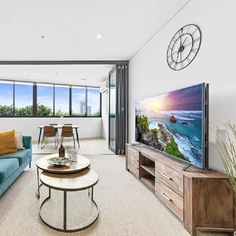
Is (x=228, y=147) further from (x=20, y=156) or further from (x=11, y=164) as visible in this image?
(x=20, y=156)

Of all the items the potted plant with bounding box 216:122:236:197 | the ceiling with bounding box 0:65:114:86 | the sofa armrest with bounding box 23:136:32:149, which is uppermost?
the ceiling with bounding box 0:65:114:86

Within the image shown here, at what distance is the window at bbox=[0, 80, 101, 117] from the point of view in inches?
307

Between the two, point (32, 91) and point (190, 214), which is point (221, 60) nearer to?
point (190, 214)

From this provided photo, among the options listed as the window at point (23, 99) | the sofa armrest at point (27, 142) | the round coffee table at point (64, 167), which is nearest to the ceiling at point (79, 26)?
the sofa armrest at point (27, 142)

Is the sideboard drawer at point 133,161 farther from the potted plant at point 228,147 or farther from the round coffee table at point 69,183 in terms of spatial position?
the potted plant at point 228,147

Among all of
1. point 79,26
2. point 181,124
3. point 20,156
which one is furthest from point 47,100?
point 181,124

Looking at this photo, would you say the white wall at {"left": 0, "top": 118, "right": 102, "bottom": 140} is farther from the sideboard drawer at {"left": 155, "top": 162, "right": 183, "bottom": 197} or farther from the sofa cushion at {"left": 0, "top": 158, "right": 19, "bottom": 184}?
the sideboard drawer at {"left": 155, "top": 162, "right": 183, "bottom": 197}

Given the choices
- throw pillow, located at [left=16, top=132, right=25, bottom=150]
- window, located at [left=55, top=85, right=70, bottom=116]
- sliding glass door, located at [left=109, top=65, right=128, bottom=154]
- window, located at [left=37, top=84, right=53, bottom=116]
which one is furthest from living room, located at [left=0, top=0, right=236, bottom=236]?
window, located at [left=55, top=85, right=70, bottom=116]

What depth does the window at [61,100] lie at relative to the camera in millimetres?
8531

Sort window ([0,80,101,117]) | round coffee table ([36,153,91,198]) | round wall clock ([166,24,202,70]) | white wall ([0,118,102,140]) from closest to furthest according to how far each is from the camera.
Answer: round coffee table ([36,153,91,198]) < round wall clock ([166,24,202,70]) < white wall ([0,118,102,140]) < window ([0,80,101,117])

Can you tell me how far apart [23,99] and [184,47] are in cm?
689

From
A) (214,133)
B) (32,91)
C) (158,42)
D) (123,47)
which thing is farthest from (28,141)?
(32,91)

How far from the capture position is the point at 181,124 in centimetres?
240

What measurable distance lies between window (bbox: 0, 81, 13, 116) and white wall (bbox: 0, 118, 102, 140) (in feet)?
1.15
